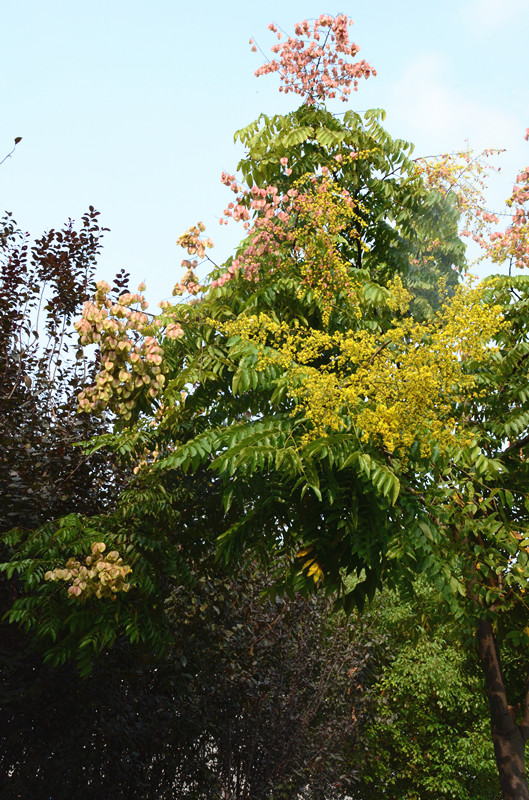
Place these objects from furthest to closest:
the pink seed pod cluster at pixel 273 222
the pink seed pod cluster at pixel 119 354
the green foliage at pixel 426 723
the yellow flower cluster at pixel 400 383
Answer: the green foliage at pixel 426 723
the pink seed pod cluster at pixel 273 222
the pink seed pod cluster at pixel 119 354
the yellow flower cluster at pixel 400 383

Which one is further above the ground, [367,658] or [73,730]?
[367,658]

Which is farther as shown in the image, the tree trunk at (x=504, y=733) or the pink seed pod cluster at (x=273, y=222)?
the tree trunk at (x=504, y=733)

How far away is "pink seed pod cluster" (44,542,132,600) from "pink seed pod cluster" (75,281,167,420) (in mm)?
1398

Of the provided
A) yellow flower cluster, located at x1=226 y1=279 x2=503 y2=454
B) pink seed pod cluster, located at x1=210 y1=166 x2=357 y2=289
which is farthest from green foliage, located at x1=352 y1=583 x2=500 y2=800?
yellow flower cluster, located at x1=226 y1=279 x2=503 y2=454

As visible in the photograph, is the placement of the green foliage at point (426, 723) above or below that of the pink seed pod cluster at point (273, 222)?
below

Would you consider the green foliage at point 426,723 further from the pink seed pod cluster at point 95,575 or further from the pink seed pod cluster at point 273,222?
the pink seed pod cluster at point 273,222

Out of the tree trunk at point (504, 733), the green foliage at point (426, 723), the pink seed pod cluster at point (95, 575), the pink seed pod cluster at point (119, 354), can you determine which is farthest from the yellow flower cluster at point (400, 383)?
the green foliage at point (426, 723)

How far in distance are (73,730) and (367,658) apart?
19.5 feet

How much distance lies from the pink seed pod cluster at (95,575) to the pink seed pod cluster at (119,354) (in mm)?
1398

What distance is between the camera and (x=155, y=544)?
8.11 m

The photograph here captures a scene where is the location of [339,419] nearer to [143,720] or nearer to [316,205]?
[316,205]

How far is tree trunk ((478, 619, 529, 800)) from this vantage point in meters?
8.52

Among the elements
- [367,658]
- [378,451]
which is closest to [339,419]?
[378,451]

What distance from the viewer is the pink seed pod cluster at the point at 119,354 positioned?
23.7ft
